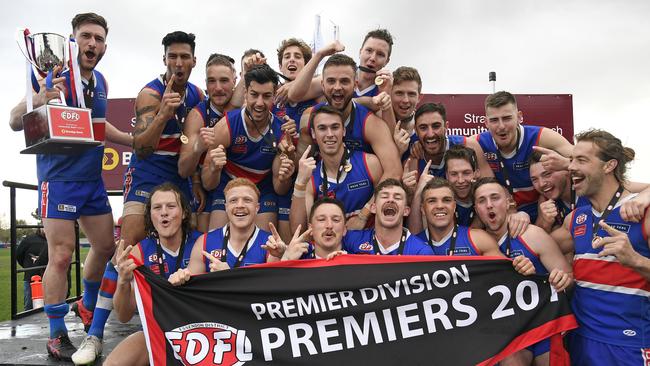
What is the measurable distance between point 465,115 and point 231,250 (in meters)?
8.75

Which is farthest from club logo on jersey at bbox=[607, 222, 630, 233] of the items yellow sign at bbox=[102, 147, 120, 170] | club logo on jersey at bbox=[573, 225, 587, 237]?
yellow sign at bbox=[102, 147, 120, 170]

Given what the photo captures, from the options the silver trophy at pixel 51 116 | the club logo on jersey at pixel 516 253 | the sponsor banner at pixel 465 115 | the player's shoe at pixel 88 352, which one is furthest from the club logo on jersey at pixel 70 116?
the sponsor banner at pixel 465 115

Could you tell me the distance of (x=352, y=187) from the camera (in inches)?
178

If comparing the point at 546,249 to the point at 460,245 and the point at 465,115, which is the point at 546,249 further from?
the point at 465,115

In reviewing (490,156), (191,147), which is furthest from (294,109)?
(490,156)

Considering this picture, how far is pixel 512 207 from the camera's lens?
4559 millimetres

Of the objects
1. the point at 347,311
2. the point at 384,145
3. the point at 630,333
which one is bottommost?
the point at 630,333

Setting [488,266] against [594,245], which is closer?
[594,245]

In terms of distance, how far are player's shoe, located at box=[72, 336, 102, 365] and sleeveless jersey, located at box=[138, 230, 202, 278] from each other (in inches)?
33.0

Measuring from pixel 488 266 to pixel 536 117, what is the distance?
9174mm

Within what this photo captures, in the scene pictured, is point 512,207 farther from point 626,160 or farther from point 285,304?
point 285,304

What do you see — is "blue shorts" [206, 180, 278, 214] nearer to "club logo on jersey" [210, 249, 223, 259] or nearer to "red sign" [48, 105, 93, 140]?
"club logo on jersey" [210, 249, 223, 259]

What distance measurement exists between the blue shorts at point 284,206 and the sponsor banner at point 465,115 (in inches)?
288

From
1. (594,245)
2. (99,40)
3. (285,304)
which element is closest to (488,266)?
(594,245)
